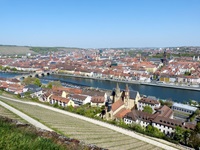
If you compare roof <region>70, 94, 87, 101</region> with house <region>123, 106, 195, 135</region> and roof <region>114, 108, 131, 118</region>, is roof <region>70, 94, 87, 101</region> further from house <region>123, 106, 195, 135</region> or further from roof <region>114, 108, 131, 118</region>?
house <region>123, 106, 195, 135</region>

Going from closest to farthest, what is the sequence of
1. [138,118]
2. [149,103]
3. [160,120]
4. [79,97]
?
[160,120] < [138,118] < [149,103] < [79,97]

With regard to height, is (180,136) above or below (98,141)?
below

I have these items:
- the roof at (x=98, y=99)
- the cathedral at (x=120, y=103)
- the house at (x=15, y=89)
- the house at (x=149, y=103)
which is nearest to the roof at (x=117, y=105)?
the cathedral at (x=120, y=103)

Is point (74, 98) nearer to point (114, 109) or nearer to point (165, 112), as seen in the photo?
point (114, 109)

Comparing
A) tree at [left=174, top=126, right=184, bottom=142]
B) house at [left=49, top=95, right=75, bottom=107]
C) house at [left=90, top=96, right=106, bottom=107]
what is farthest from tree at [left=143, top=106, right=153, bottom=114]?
house at [left=49, top=95, right=75, bottom=107]

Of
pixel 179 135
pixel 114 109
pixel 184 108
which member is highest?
pixel 114 109

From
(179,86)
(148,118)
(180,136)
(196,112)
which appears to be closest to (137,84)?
(179,86)

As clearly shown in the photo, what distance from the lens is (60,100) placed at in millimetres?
27141

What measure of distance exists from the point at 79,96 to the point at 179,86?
23523 millimetres

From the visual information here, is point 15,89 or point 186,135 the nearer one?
point 186,135

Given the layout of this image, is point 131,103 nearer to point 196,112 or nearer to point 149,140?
point 196,112

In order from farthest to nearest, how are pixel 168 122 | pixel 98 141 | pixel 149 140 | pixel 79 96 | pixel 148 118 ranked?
1. pixel 79 96
2. pixel 148 118
3. pixel 168 122
4. pixel 149 140
5. pixel 98 141

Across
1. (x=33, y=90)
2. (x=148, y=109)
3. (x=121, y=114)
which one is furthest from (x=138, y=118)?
(x=33, y=90)

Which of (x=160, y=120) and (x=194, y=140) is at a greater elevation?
(x=194, y=140)
